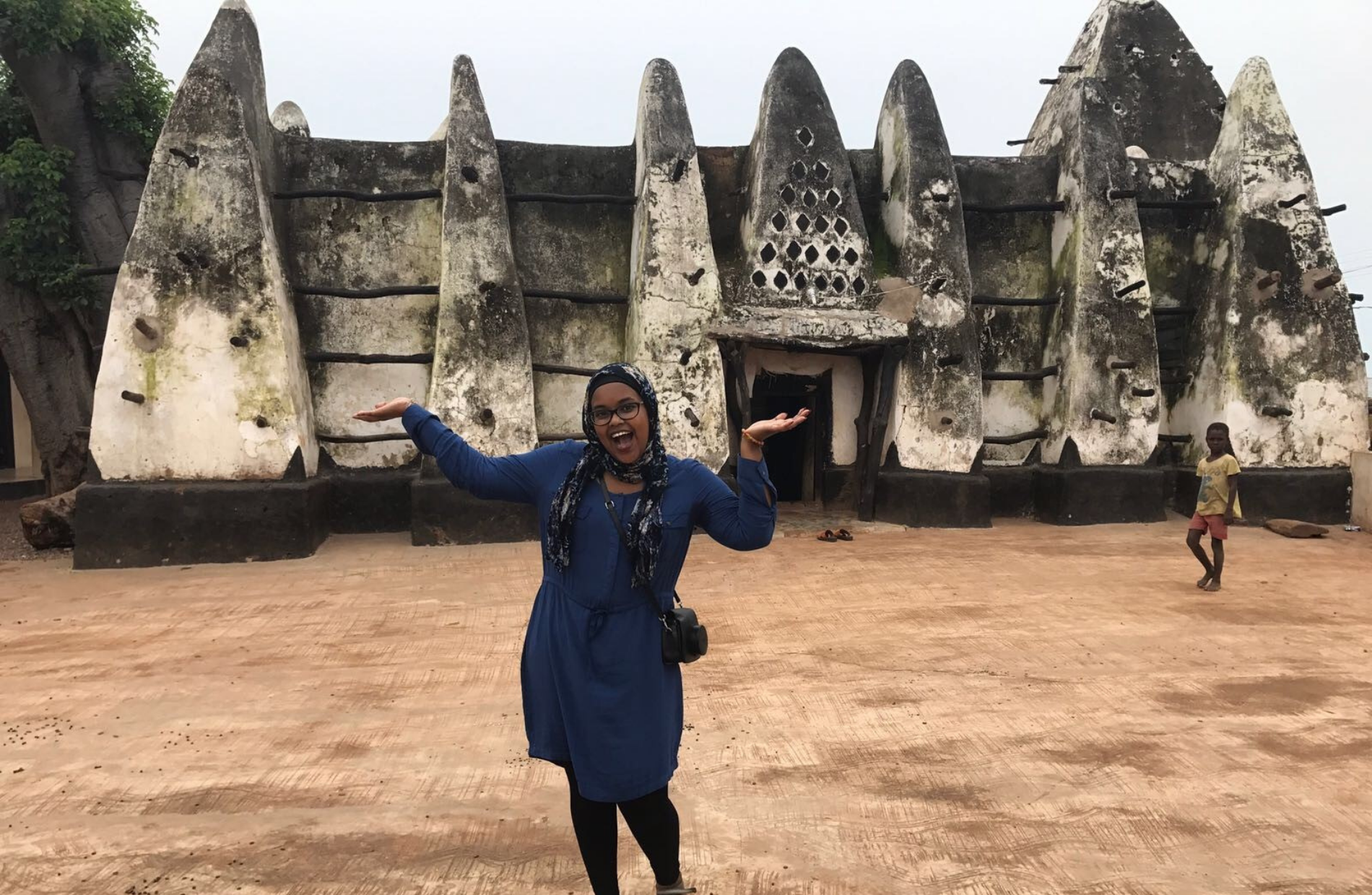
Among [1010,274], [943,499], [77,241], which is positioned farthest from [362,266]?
[1010,274]

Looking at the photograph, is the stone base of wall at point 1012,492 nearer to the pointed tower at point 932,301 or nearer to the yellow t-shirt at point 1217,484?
the pointed tower at point 932,301

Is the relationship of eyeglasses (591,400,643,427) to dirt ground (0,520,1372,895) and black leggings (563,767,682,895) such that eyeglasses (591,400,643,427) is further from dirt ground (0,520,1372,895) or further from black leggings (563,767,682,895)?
dirt ground (0,520,1372,895)

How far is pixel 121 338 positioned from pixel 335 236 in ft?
8.35

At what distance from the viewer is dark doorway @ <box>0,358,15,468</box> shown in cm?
1498

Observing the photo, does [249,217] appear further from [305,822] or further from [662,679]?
[662,679]

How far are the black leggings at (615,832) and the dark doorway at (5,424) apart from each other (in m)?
15.6

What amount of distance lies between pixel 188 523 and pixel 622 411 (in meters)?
7.30

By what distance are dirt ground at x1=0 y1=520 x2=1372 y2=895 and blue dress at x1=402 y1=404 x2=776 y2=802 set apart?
2.36 ft

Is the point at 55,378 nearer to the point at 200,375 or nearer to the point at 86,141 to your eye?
the point at 86,141

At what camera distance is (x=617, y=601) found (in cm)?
257

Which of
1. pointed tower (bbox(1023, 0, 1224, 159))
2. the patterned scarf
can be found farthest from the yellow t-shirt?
pointed tower (bbox(1023, 0, 1224, 159))

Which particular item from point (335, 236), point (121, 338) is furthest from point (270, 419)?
point (335, 236)

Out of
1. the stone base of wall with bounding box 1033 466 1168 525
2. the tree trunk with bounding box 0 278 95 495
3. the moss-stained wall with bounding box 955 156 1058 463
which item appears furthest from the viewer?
the moss-stained wall with bounding box 955 156 1058 463

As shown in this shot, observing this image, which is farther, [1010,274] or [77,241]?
[1010,274]
